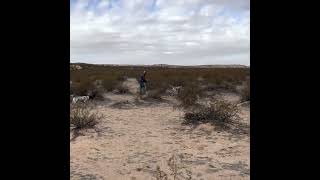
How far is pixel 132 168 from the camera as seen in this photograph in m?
7.58

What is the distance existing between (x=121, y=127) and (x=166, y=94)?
31.0ft

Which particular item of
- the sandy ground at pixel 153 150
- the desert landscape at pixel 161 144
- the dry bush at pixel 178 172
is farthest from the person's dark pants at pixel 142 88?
the dry bush at pixel 178 172

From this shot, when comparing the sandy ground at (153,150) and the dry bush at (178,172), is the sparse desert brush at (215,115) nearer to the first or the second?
the sandy ground at (153,150)

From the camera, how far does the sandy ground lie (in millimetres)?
7336

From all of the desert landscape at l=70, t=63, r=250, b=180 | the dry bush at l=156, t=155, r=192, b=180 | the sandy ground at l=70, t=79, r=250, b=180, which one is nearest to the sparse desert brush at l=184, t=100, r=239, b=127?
the desert landscape at l=70, t=63, r=250, b=180

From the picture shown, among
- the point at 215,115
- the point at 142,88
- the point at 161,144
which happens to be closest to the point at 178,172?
the point at 161,144

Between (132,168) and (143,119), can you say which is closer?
(132,168)

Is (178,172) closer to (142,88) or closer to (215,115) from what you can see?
(215,115)

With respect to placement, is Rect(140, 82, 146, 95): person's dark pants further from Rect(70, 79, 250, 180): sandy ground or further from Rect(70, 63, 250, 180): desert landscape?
Rect(70, 79, 250, 180): sandy ground

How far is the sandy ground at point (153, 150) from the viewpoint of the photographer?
7336 millimetres

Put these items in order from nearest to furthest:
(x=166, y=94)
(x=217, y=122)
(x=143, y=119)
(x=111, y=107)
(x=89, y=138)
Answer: (x=89, y=138), (x=217, y=122), (x=143, y=119), (x=111, y=107), (x=166, y=94)

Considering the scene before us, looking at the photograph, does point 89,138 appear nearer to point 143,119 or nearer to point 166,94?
point 143,119
